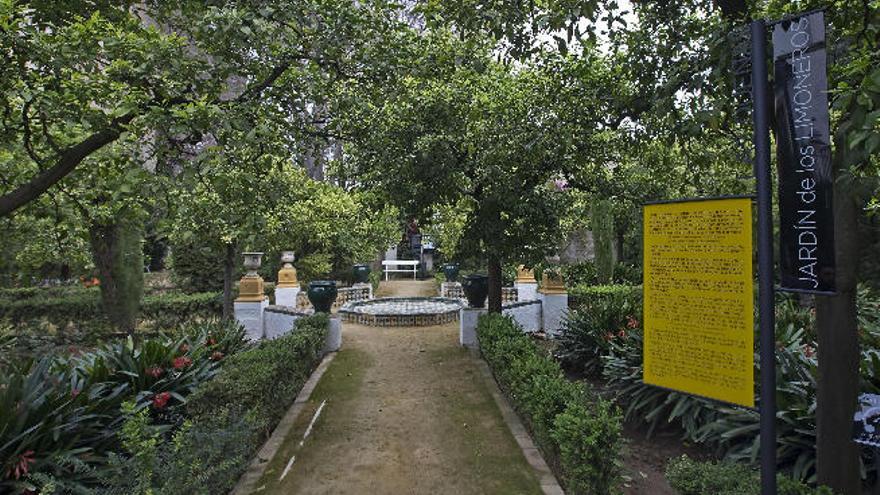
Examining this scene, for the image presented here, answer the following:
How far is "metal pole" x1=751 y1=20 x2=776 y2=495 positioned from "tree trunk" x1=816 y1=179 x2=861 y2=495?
45.6 inches

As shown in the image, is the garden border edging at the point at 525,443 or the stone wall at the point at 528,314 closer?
the garden border edging at the point at 525,443

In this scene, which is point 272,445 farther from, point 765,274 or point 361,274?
point 361,274

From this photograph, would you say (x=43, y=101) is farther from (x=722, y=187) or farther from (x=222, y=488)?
(x=722, y=187)

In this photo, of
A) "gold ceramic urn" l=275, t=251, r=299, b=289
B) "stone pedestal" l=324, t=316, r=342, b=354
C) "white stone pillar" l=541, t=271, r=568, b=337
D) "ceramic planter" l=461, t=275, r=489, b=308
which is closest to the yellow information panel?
"ceramic planter" l=461, t=275, r=489, b=308

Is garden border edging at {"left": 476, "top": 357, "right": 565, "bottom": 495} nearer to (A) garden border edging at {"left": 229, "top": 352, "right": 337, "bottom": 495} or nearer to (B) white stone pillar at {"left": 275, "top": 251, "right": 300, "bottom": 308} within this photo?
(A) garden border edging at {"left": 229, "top": 352, "right": 337, "bottom": 495}

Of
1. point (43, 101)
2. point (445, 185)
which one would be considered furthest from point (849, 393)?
point (43, 101)

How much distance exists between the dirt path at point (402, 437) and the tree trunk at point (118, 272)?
6187 mm

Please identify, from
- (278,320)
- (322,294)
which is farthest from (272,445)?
(278,320)

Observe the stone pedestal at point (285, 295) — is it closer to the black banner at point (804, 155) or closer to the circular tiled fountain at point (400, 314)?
the circular tiled fountain at point (400, 314)

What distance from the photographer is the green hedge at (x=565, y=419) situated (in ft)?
12.6

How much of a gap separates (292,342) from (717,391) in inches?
231

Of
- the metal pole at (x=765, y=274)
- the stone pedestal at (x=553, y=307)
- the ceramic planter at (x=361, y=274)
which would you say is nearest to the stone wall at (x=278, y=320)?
the stone pedestal at (x=553, y=307)

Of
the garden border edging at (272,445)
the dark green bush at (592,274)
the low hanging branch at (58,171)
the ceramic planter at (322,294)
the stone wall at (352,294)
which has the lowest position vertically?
the garden border edging at (272,445)

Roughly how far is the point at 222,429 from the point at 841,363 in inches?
182
